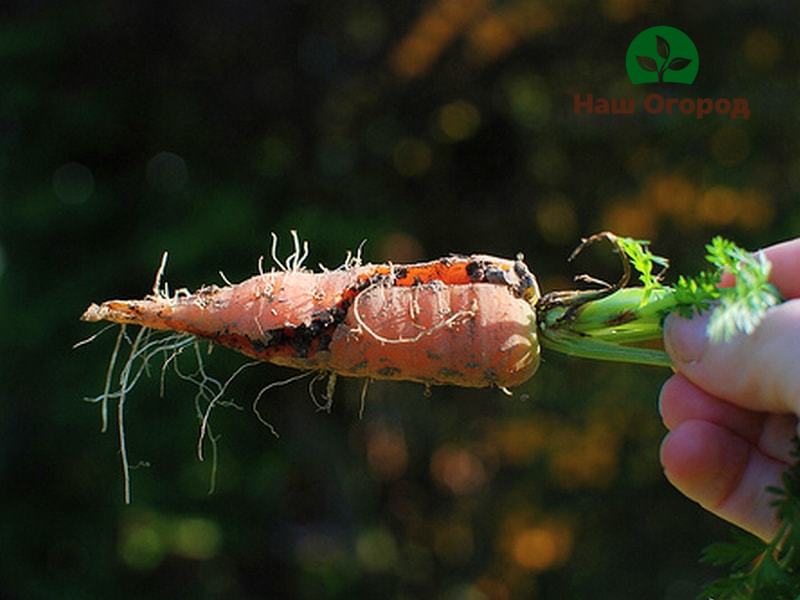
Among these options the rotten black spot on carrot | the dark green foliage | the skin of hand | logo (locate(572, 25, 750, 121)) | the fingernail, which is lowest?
the dark green foliage

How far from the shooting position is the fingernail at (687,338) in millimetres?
1329

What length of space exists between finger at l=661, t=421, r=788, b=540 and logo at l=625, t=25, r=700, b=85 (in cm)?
189

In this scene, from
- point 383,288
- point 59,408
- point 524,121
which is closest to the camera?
point 383,288

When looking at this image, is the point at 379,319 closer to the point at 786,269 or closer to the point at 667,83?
the point at 786,269

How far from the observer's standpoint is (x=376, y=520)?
11.6 ft

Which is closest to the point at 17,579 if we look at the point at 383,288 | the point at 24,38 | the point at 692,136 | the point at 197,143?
the point at 197,143

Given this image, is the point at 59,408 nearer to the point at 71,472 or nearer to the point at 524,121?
the point at 71,472

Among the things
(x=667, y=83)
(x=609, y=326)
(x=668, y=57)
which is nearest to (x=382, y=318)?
(x=609, y=326)

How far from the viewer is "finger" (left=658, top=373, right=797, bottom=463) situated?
1.53 metres

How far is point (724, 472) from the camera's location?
1.55 metres

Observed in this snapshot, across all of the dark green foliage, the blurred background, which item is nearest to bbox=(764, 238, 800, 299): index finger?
the dark green foliage

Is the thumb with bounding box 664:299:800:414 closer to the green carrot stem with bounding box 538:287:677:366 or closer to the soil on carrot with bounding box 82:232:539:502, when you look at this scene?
the green carrot stem with bounding box 538:287:677:366

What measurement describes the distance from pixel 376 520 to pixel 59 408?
1133 millimetres

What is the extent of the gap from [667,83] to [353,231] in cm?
111
